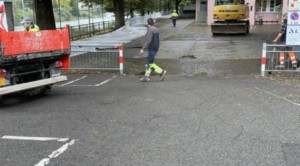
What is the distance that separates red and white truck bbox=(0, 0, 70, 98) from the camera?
713 centimetres

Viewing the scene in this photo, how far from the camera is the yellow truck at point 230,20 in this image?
25.3 metres

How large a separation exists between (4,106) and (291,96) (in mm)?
6523

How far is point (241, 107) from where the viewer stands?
726 cm

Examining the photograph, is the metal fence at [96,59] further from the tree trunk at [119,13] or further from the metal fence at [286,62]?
the tree trunk at [119,13]

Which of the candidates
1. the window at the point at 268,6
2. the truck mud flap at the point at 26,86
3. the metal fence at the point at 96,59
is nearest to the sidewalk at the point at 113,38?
the metal fence at the point at 96,59

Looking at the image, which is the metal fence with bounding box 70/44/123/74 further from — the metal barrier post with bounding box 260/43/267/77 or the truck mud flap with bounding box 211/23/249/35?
the truck mud flap with bounding box 211/23/249/35

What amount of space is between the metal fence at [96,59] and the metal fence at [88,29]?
31.7 feet

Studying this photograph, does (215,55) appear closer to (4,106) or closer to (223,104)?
(223,104)

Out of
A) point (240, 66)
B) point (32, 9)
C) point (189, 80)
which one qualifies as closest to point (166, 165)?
point (189, 80)

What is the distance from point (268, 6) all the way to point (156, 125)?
110ft

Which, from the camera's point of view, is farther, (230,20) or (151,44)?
(230,20)

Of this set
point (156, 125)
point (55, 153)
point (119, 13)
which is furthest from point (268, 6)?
point (55, 153)

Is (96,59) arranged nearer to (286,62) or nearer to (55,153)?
(286,62)

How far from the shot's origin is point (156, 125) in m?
6.13
